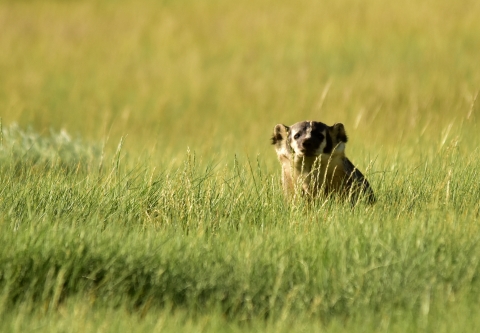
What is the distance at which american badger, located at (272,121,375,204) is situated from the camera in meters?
6.39

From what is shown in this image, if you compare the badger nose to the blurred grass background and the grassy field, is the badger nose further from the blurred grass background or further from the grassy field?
the blurred grass background

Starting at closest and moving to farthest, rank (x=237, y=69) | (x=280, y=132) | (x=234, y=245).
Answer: (x=234, y=245)
(x=280, y=132)
(x=237, y=69)

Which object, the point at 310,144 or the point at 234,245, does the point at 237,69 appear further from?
the point at 234,245

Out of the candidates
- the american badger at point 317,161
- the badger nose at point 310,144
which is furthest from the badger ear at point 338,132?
the badger nose at point 310,144

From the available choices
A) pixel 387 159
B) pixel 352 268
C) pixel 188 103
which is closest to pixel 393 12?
pixel 188 103

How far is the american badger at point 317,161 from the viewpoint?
6.39 metres

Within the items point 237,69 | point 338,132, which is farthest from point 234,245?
point 237,69

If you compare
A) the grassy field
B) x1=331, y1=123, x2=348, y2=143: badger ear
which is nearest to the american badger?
x1=331, y1=123, x2=348, y2=143: badger ear

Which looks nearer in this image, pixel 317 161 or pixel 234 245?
pixel 234 245

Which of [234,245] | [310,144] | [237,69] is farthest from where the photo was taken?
[237,69]

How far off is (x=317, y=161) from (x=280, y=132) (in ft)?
1.89

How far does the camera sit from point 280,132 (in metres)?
6.90

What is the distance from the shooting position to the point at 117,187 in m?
5.82

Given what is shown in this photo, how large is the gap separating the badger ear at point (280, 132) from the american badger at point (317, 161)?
0.26ft
